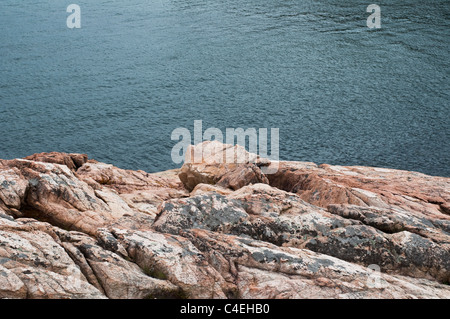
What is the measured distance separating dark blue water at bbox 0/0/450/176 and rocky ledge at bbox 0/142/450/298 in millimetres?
23790

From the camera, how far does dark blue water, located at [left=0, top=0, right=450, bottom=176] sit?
50.8 metres

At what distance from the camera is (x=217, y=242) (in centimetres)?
1742

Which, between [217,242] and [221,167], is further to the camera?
[221,167]

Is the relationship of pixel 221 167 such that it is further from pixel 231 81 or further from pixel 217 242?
pixel 231 81

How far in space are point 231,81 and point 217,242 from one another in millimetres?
50126

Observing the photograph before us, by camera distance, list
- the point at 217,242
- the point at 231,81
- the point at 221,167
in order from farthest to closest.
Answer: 1. the point at 231,81
2. the point at 221,167
3. the point at 217,242

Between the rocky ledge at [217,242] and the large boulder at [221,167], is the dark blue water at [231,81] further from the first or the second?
the rocky ledge at [217,242]

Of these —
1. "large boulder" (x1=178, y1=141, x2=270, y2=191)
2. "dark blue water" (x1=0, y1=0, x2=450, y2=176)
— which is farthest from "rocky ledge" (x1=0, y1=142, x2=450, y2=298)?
"dark blue water" (x1=0, y1=0, x2=450, y2=176)

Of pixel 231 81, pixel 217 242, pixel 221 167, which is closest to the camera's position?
pixel 217 242

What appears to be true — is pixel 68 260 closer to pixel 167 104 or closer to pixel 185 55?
pixel 167 104

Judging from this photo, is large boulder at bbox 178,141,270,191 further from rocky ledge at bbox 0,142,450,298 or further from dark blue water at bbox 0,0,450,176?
dark blue water at bbox 0,0,450,176

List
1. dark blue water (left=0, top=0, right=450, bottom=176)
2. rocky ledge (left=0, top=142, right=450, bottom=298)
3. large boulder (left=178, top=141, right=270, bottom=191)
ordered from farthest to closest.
Answer: dark blue water (left=0, top=0, right=450, bottom=176) < large boulder (left=178, top=141, right=270, bottom=191) < rocky ledge (left=0, top=142, right=450, bottom=298)

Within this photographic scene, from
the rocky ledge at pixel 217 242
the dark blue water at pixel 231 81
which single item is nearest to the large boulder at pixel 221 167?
the rocky ledge at pixel 217 242

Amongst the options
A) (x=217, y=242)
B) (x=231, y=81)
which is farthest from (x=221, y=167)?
(x=231, y=81)
